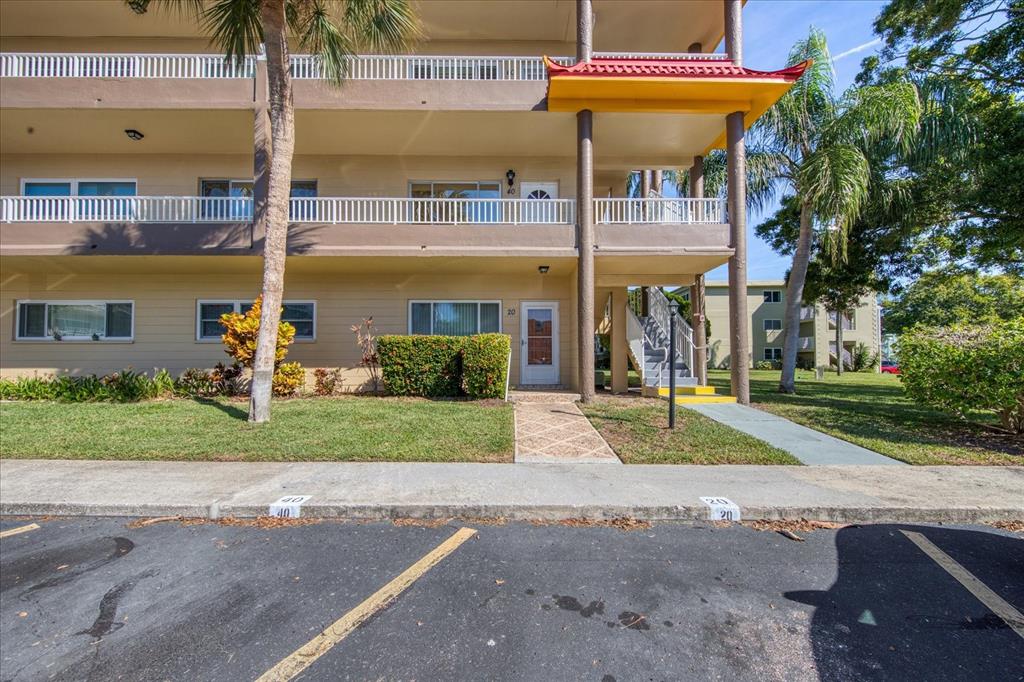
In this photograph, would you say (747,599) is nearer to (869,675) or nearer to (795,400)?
(869,675)

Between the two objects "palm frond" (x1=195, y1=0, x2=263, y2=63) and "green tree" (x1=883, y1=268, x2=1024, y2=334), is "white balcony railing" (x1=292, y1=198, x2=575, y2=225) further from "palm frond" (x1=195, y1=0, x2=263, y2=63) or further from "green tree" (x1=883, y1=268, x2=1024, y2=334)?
"green tree" (x1=883, y1=268, x2=1024, y2=334)

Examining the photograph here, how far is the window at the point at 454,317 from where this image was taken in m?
12.9

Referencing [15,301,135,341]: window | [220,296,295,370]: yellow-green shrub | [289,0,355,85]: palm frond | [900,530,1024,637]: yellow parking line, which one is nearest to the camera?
[900,530,1024,637]: yellow parking line

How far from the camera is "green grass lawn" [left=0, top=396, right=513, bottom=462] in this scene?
6008 millimetres

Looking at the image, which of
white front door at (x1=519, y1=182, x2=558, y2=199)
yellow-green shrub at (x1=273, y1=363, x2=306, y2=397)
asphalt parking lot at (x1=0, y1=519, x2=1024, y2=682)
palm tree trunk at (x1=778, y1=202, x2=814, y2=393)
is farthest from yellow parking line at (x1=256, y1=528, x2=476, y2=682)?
palm tree trunk at (x1=778, y1=202, x2=814, y2=393)

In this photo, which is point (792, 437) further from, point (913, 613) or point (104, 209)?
point (104, 209)

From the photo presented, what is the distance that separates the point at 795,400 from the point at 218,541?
40.1 ft

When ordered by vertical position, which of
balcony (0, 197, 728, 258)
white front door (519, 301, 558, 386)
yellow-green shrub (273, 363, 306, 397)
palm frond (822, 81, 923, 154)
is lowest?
yellow-green shrub (273, 363, 306, 397)

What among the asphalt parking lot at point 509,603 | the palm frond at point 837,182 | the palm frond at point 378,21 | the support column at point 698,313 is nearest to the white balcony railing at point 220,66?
the palm frond at point 378,21

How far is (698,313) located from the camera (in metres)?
12.6

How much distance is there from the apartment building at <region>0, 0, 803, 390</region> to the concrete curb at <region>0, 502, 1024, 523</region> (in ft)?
20.9

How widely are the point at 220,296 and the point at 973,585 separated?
15190mm

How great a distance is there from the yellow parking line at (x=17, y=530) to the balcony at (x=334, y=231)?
7.68 meters

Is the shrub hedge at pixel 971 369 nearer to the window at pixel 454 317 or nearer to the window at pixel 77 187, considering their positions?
the window at pixel 454 317
